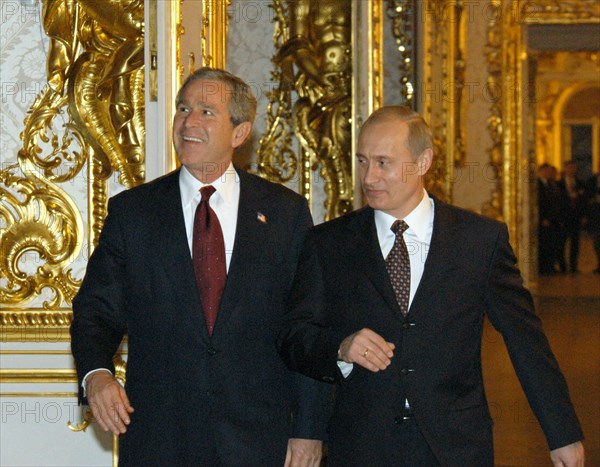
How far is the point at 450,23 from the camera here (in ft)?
34.5

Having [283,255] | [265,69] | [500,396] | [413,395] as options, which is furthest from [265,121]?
[413,395]

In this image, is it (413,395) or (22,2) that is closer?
(413,395)

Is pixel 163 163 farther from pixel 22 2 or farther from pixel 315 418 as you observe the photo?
pixel 315 418

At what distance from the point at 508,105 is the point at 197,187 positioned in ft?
28.1

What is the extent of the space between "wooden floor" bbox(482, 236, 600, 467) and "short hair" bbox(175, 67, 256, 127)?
8.94 feet

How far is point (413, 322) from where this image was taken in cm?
281

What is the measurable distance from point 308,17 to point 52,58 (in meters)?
2.53

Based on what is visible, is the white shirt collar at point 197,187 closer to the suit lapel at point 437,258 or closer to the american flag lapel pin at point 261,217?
the american flag lapel pin at point 261,217

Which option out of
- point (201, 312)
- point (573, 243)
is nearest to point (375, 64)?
point (201, 312)

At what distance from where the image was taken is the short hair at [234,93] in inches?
122

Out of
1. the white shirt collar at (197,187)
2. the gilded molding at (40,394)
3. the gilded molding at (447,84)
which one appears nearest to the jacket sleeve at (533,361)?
the white shirt collar at (197,187)

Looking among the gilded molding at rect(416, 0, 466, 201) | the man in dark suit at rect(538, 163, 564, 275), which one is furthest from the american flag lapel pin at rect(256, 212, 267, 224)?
the man in dark suit at rect(538, 163, 564, 275)

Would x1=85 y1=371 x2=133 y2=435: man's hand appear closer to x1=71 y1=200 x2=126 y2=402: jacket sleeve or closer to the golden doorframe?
x1=71 y1=200 x2=126 y2=402: jacket sleeve

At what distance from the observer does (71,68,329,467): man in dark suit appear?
295cm
